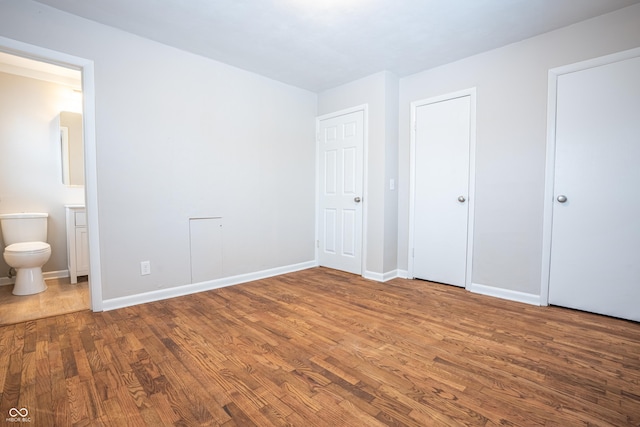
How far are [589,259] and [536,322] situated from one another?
74cm

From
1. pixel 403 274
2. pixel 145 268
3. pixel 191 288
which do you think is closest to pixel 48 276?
pixel 145 268

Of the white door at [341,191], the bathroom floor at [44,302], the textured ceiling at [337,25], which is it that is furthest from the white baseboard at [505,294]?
the bathroom floor at [44,302]

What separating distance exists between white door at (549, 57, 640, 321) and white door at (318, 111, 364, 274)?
1.96 metres

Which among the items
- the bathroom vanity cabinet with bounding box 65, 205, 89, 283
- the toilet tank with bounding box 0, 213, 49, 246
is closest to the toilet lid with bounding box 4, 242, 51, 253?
the toilet tank with bounding box 0, 213, 49, 246

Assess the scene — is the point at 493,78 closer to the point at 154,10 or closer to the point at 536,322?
the point at 536,322

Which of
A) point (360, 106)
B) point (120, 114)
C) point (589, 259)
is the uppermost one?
point (360, 106)

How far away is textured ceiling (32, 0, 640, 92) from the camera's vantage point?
2209mm

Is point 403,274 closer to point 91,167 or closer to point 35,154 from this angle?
point 91,167

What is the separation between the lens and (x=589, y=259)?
248 cm

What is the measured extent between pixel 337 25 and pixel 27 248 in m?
3.56

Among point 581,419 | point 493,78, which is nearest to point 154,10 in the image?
point 493,78

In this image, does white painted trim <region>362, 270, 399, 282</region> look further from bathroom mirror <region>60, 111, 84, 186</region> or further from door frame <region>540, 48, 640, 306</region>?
bathroom mirror <region>60, 111, 84, 186</region>

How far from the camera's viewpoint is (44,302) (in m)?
2.74

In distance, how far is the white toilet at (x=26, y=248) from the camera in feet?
9.41
